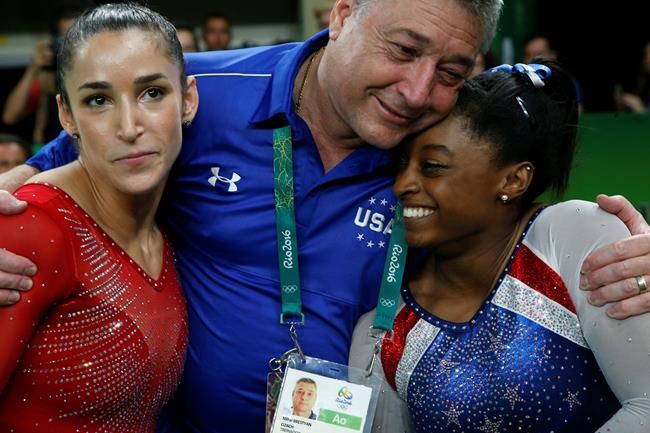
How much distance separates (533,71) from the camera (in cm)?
231

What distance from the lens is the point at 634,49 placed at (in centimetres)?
845

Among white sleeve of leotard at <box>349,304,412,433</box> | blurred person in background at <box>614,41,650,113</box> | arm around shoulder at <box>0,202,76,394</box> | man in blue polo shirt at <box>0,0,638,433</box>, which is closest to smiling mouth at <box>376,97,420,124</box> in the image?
man in blue polo shirt at <box>0,0,638,433</box>

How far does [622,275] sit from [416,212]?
0.49 meters

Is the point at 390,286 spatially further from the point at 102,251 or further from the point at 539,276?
the point at 102,251

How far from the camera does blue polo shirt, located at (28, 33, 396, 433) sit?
7.72ft

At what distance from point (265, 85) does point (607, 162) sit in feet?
14.1

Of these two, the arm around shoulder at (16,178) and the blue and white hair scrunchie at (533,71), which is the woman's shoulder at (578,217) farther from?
the arm around shoulder at (16,178)

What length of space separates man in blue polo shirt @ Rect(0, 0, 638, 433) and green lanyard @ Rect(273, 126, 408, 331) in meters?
0.03

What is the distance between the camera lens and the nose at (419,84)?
Result: 2211 millimetres

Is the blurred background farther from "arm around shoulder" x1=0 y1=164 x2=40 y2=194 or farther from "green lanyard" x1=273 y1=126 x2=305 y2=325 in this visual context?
"arm around shoulder" x1=0 y1=164 x2=40 y2=194

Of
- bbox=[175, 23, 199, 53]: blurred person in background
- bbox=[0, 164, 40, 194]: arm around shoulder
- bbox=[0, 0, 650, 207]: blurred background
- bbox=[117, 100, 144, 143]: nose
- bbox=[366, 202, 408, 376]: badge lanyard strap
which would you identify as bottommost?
bbox=[0, 0, 650, 207]: blurred background

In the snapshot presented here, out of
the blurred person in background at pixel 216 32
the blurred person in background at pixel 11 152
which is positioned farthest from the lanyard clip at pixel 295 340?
the blurred person in background at pixel 216 32

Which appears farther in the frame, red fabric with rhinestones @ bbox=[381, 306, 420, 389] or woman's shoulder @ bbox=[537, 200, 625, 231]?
red fabric with rhinestones @ bbox=[381, 306, 420, 389]

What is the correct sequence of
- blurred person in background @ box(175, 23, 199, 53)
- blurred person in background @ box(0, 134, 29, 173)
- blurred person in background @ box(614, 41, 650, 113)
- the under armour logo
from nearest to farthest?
1. the under armour logo
2. blurred person in background @ box(0, 134, 29, 173)
3. blurred person in background @ box(175, 23, 199, 53)
4. blurred person in background @ box(614, 41, 650, 113)
